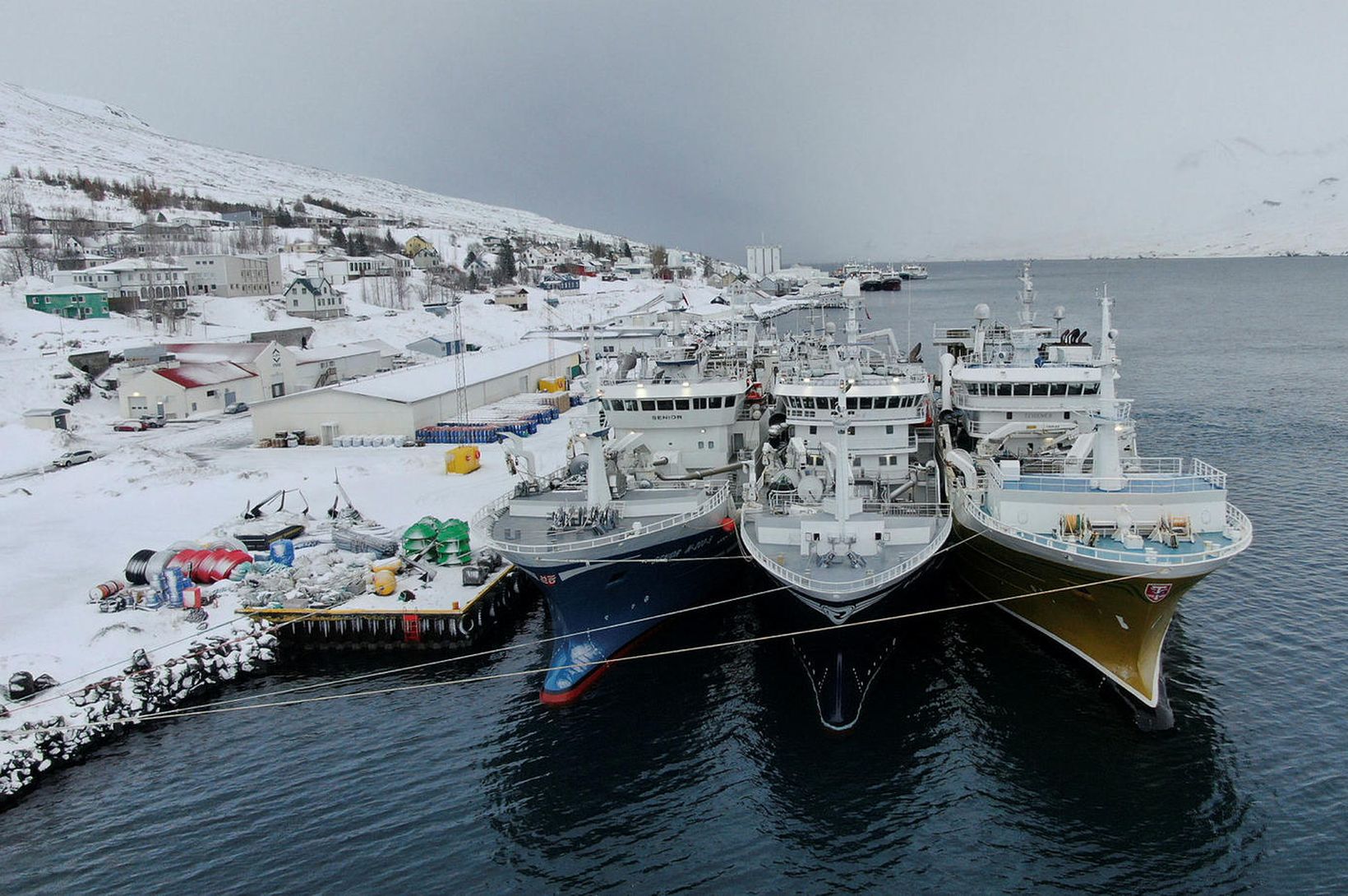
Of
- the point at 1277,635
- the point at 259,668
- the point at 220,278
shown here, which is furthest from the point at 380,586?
the point at 220,278

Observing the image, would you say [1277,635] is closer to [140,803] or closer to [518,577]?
[518,577]

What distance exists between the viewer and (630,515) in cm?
→ 2902

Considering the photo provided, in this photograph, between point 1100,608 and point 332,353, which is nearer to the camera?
point 1100,608

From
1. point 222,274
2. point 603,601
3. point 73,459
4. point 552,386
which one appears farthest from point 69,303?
point 603,601

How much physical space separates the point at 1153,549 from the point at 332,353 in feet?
219

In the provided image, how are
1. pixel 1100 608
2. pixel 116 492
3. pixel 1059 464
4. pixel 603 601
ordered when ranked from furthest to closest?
pixel 116 492 → pixel 1059 464 → pixel 603 601 → pixel 1100 608

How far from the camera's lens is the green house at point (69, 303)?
81.7m

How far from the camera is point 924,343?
10650 cm

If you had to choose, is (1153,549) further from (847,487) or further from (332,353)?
(332,353)

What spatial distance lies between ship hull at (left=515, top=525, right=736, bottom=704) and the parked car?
3549 centimetres

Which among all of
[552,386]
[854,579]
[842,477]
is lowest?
[854,579]

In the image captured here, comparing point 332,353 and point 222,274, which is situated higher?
point 222,274

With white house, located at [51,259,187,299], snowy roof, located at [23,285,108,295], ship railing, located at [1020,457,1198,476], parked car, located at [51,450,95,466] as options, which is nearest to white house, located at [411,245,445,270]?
white house, located at [51,259,187,299]

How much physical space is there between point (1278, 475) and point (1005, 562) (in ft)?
93.6
